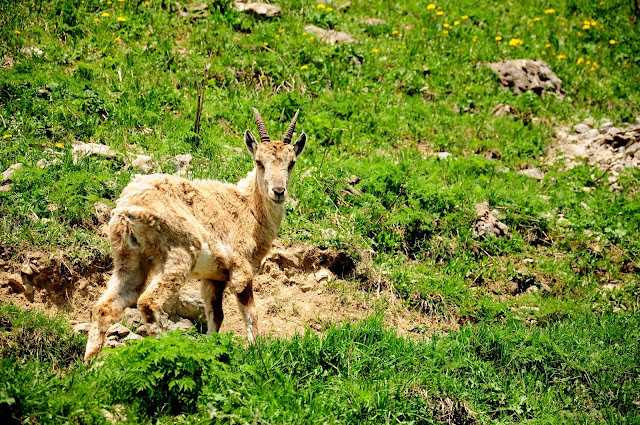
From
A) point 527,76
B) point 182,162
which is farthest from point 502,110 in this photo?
point 182,162

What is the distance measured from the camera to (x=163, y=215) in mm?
6691

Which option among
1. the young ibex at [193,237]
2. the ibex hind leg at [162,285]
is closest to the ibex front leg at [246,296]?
the young ibex at [193,237]

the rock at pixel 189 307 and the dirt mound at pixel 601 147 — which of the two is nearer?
the rock at pixel 189 307

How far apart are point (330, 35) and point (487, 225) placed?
6.14m

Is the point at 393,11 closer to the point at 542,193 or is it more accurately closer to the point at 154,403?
the point at 542,193

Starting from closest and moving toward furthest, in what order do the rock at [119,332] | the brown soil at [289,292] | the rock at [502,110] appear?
the rock at [119,332] → the brown soil at [289,292] → the rock at [502,110]

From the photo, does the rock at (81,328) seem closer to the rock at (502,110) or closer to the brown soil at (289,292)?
the brown soil at (289,292)

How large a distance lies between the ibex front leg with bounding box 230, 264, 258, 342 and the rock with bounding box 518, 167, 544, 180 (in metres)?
7.47

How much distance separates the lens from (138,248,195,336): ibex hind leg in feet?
21.1

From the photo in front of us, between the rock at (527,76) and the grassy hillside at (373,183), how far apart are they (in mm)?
373

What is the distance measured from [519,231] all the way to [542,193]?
1422 mm

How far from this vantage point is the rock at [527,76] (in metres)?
15.0

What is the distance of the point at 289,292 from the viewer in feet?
30.9

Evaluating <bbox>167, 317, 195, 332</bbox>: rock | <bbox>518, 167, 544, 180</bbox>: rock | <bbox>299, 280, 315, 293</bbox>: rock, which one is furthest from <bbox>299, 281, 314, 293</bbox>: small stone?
<bbox>518, 167, 544, 180</bbox>: rock
